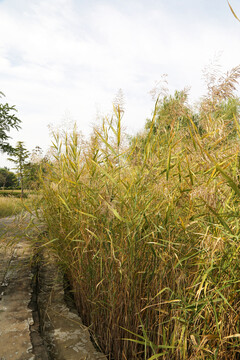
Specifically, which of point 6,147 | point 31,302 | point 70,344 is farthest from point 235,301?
point 6,147

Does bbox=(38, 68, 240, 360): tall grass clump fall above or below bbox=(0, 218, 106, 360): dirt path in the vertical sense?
above

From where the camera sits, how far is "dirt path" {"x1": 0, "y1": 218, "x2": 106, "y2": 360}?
161 cm

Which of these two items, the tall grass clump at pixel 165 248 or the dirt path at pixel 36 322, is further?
the dirt path at pixel 36 322

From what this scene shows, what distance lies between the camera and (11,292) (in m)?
2.18

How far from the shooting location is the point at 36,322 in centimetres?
184

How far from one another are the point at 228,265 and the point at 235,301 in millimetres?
255

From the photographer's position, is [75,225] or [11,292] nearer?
[75,225]

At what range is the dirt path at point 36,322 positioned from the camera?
1605 millimetres

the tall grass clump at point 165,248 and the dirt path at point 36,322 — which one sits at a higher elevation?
the tall grass clump at point 165,248

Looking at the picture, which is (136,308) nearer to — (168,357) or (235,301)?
(168,357)

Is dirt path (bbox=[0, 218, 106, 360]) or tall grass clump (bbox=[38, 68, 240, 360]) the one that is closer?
tall grass clump (bbox=[38, 68, 240, 360])

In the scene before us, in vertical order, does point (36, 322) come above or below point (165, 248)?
below

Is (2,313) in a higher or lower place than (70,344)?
higher

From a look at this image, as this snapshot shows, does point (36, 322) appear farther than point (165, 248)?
Yes
